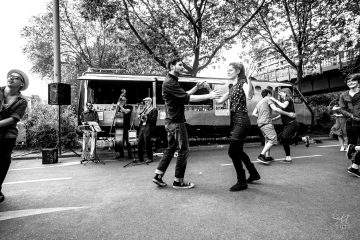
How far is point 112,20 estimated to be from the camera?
47.5 feet

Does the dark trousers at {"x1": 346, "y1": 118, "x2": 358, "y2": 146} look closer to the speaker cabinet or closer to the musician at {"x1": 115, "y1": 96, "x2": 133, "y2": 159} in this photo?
the musician at {"x1": 115, "y1": 96, "x2": 133, "y2": 159}

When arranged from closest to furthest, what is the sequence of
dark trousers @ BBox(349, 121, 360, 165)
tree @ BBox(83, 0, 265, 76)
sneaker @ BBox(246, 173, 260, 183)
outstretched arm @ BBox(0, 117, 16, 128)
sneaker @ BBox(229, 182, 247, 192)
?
1. outstretched arm @ BBox(0, 117, 16, 128)
2. sneaker @ BBox(229, 182, 247, 192)
3. sneaker @ BBox(246, 173, 260, 183)
4. dark trousers @ BBox(349, 121, 360, 165)
5. tree @ BBox(83, 0, 265, 76)

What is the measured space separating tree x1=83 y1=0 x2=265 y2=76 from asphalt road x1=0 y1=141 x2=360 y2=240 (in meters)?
11.1

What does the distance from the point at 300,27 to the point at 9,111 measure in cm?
1779

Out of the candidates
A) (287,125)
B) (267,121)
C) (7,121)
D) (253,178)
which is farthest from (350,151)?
(7,121)

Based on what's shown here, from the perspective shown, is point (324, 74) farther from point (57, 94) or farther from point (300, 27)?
point (57, 94)

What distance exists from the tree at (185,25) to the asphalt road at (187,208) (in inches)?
435

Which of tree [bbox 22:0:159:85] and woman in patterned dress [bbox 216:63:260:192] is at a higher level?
tree [bbox 22:0:159:85]

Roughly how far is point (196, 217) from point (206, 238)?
1.64 ft

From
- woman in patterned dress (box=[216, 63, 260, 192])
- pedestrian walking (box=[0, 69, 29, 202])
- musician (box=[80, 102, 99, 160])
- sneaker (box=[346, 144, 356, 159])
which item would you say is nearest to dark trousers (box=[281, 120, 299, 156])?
sneaker (box=[346, 144, 356, 159])

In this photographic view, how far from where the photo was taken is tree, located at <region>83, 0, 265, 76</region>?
14.4 metres

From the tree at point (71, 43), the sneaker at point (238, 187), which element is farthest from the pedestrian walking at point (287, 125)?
the tree at point (71, 43)

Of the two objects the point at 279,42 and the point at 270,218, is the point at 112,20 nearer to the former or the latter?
the point at 279,42

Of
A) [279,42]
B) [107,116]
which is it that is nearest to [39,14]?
[107,116]
